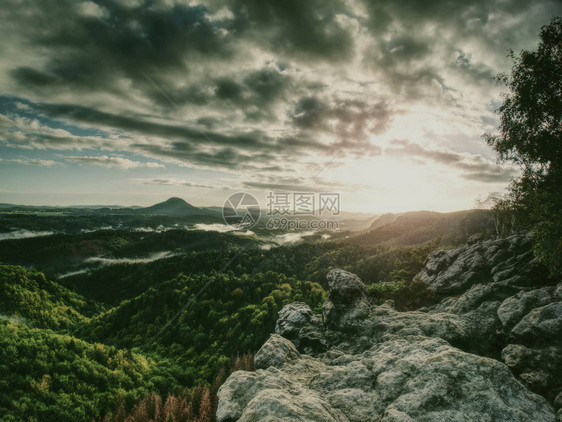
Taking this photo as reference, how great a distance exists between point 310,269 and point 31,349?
5086 inches

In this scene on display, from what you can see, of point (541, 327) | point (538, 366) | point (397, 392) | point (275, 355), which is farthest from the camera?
point (275, 355)

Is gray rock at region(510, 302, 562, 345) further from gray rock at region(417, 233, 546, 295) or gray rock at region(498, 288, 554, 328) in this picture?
gray rock at region(417, 233, 546, 295)

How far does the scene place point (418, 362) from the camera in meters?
8.91

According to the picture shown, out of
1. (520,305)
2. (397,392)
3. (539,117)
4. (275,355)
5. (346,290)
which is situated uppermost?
(539,117)

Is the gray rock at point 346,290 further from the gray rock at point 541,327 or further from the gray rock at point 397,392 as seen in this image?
the gray rock at point 541,327

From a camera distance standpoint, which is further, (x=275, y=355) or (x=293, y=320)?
(x=293, y=320)

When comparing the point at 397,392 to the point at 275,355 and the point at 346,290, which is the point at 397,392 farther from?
the point at 346,290

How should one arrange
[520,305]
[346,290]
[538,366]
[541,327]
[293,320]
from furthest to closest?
[293,320], [346,290], [520,305], [541,327], [538,366]

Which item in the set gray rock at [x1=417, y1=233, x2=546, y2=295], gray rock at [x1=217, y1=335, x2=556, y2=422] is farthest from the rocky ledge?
gray rock at [x1=417, y1=233, x2=546, y2=295]

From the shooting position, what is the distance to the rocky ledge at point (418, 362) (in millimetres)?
7012

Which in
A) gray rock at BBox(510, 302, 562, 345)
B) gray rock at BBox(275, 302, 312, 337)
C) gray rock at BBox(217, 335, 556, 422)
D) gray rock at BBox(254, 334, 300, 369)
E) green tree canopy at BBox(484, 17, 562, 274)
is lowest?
gray rock at BBox(275, 302, 312, 337)

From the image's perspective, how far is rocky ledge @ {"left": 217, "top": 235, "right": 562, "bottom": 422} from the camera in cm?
701

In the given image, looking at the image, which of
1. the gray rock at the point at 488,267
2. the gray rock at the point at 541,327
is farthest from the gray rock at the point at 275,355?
the gray rock at the point at 488,267

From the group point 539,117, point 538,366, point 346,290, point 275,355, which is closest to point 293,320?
point 346,290
